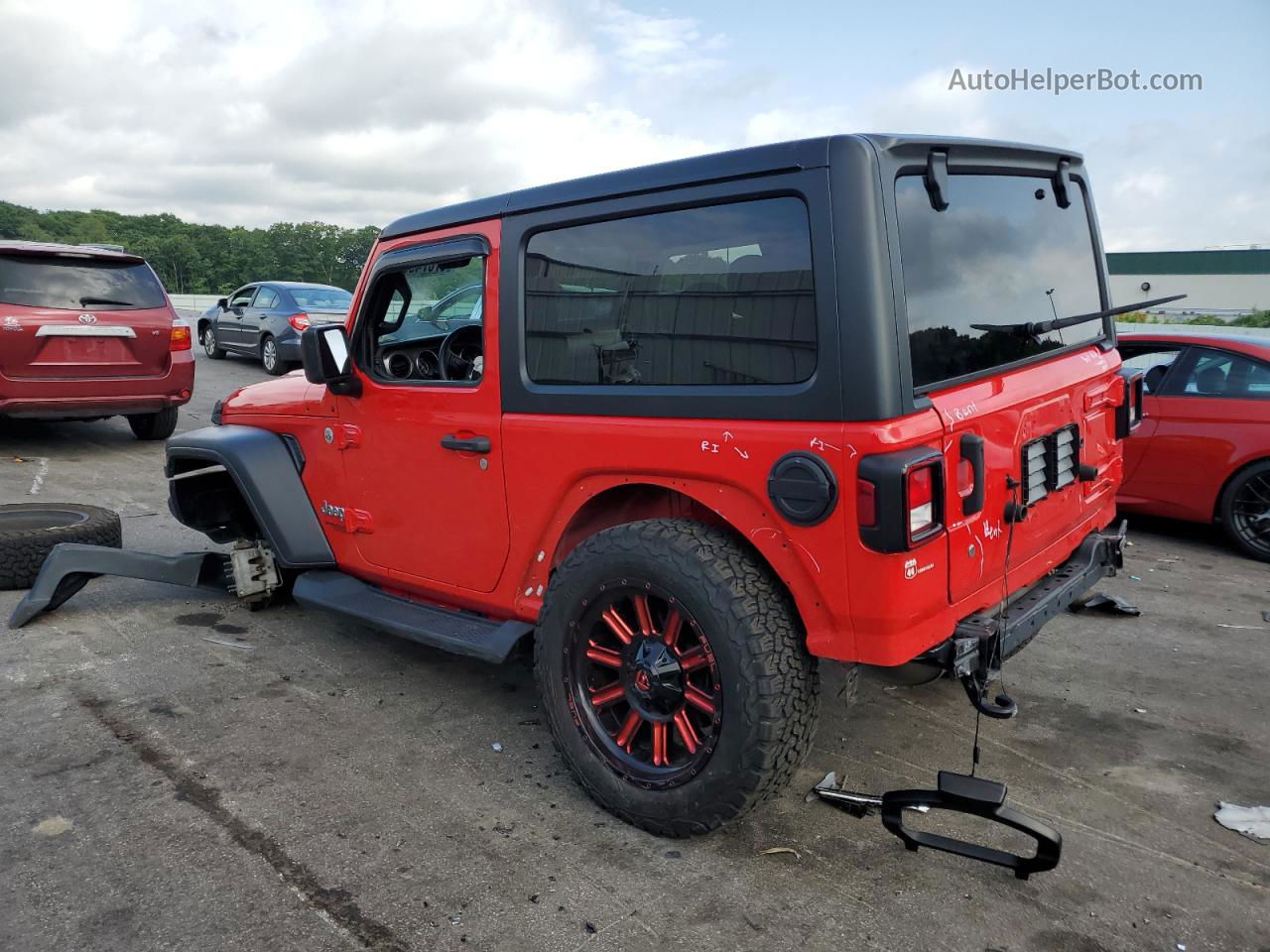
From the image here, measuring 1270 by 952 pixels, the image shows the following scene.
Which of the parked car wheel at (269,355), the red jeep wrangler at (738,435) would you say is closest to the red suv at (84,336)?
the red jeep wrangler at (738,435)

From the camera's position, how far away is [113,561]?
4762mm

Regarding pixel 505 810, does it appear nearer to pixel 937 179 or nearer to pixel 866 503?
pixel 866 503

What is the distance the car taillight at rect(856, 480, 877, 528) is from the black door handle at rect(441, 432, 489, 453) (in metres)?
1.47

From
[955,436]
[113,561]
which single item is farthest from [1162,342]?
[113,561]

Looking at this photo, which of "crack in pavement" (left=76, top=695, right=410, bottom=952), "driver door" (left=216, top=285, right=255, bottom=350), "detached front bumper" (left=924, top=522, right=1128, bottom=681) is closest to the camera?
"crack in pavement" (left=76, top=695, right=410, bottom=952)

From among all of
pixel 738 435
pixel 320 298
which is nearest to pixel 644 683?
pixel 738 435

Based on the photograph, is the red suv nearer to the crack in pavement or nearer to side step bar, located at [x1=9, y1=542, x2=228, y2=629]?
side step bar, located at [x1=9, y1=542, x2=228, y2=629]

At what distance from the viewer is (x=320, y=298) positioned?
16188mm

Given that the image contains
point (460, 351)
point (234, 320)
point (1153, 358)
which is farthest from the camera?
point (234, 320)

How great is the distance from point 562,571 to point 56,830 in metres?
1.75

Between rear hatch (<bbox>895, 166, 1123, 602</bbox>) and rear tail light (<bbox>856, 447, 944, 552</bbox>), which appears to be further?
rear hatch (<bbox>895, 166, 1123, 602</bbox>)

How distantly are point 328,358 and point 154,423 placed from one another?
6.96 m

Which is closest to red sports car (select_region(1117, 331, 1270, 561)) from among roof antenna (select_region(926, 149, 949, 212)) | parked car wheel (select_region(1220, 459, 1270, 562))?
parked car wheel (select_region(1220, 459, 1270, 562))

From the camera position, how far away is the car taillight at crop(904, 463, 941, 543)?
2459mm
